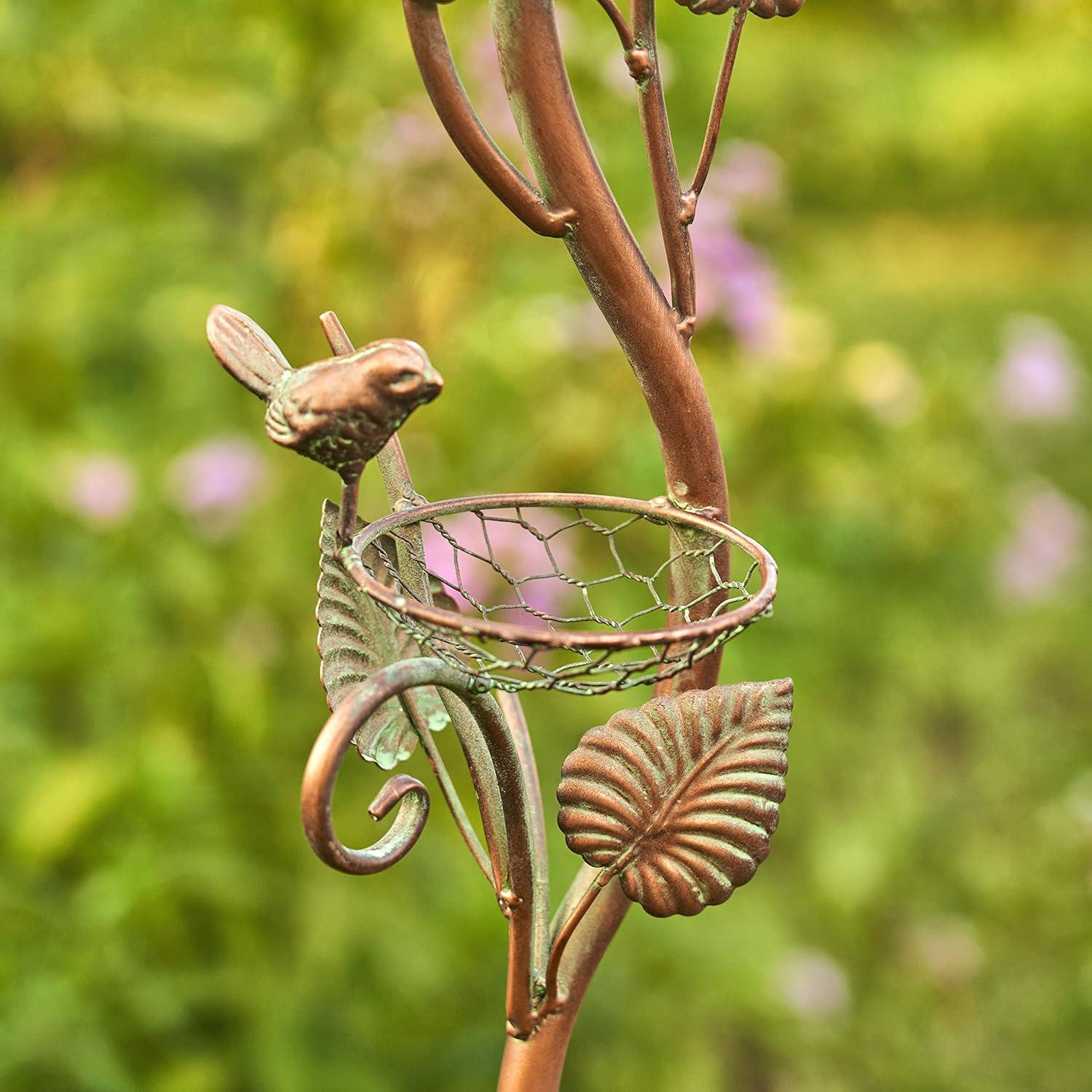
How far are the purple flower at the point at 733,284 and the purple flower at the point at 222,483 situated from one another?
0.52 m

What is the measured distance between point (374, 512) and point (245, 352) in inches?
34.3

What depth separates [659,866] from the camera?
35cm

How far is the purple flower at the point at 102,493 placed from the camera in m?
1.30

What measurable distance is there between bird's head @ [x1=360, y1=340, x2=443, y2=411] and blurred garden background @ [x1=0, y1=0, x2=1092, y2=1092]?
0.74m

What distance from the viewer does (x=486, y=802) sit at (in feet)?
1.24

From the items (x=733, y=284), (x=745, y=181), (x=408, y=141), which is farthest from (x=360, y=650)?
(x=745, y=181)

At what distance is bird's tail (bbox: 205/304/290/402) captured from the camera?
33 centimetres

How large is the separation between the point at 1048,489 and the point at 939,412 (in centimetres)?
37

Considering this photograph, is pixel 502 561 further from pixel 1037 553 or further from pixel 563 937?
pixel 1037 553

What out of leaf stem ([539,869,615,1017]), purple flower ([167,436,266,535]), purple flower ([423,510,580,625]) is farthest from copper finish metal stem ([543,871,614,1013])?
purple flower ([167,436,266,535])

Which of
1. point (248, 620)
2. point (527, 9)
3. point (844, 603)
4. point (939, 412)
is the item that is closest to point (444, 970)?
point (248, 620)

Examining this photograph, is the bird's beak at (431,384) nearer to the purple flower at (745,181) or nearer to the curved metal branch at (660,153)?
the curved metal branch at (660,153)

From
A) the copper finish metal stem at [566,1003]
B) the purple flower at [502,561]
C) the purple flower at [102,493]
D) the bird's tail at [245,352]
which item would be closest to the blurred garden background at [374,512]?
the purple flower at [102,493]

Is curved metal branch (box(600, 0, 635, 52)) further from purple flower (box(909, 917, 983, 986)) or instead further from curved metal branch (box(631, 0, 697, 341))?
purple flower (box(909, 917, 983, 986))
